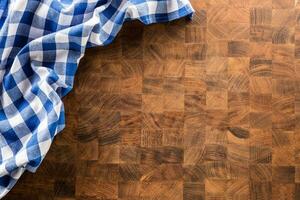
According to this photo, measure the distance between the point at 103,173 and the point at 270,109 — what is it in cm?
46

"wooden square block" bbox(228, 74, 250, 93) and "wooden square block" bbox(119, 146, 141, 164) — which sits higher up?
"wooden square block" bbox(228, 74, 250, 93)

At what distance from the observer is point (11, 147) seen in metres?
0.95

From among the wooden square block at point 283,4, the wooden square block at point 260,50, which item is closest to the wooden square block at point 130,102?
the wooden square block at point 260,50

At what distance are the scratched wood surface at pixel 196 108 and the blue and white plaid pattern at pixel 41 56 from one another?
53 mm

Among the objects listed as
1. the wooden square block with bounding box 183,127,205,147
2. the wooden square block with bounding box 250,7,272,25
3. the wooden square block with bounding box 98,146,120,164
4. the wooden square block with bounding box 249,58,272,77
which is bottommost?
the wooden square block with bounding box 98,146,120,164

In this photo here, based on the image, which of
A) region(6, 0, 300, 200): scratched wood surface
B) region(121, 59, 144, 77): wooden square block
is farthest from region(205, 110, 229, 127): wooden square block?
region(121, 59, 144, 77): wooden square block

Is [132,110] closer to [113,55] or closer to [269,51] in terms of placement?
[113,55]

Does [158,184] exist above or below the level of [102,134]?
below

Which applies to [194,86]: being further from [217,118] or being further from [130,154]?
[130,154]

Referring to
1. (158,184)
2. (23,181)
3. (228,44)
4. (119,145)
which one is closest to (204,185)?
(158,184)

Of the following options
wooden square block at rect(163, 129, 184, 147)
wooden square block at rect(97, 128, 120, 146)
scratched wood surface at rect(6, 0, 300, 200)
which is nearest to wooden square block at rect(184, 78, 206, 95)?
scratched wood surface at rect(6, 0, 300, 200)

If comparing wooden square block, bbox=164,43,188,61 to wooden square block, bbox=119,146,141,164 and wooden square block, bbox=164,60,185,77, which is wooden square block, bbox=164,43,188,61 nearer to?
wooden square block, bbox=164,60,185,77

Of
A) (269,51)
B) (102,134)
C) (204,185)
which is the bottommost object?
(204,185)

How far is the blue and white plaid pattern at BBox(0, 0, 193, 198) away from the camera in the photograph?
94cm
